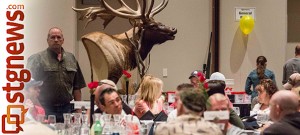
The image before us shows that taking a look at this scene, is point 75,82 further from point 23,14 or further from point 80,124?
point 23,14

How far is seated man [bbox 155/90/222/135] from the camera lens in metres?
3.49

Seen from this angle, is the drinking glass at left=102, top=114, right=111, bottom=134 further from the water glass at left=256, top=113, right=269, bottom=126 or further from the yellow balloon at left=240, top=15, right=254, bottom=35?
the yellow balloon at left=240, top=15, right=254, bottom=35

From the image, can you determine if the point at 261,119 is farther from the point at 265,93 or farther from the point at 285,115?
the point at 285,115

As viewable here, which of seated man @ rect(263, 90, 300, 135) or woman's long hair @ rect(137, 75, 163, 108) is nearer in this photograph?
seated man @ rect(263, 90, 300, 135)

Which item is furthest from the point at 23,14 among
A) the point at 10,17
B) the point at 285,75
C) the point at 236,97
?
the point at 285,75

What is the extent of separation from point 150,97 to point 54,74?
3.58 feet

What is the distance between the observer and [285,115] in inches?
165

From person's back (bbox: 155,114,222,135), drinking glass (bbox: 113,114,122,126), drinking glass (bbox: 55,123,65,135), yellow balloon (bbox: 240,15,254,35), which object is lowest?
drinking glass (bbox: 55,123,65,135)

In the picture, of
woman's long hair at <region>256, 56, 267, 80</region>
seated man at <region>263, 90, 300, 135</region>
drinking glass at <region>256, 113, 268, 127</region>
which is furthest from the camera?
woman's long hair at <region>256, 56, 267, 80</region>

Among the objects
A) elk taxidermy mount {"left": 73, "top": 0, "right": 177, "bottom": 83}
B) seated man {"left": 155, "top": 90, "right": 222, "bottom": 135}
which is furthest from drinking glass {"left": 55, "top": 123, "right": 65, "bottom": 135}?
elk taxidermy mount {"left": 73, "top": 0, "right": 177, "bottom": 83}

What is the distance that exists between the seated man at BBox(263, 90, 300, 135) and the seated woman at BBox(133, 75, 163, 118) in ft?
5.95

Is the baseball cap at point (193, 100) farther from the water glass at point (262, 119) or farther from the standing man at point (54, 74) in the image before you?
the standing man at point (54, 74)

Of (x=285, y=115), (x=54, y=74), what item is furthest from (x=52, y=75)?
(x=285, y=115)

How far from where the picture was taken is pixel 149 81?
601 centimetres
